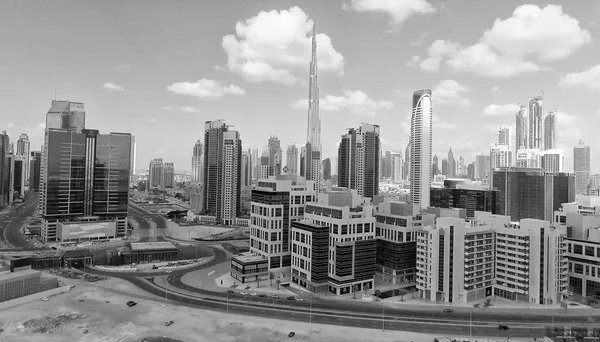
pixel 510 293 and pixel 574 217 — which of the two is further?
pixel 574 217

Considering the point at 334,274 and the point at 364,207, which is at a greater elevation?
the point at 364,207

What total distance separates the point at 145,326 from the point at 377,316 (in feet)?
159

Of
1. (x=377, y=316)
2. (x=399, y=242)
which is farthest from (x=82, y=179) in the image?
(x=377, y=316)

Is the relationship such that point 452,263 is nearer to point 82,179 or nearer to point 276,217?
point 276,217

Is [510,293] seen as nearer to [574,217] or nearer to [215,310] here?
[574,217]

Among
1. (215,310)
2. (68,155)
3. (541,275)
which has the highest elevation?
(68,155)

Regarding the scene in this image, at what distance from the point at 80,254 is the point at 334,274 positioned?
9231 centimetres

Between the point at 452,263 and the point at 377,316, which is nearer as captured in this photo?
the point at 377,316

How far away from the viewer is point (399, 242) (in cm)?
11881

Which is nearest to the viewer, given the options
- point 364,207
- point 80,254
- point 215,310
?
point 215,310

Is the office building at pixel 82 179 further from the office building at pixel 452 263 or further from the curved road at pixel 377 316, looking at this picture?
the office building at pixel 452 263

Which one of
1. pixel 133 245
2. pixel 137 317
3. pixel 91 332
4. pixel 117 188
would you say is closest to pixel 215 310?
pixel 137 317

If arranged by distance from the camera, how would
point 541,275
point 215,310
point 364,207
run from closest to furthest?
point 215,310 < point 541,275 < point 364,207

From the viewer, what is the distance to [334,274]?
107m
